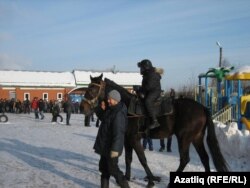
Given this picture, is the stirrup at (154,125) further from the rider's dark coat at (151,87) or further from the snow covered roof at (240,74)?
the snow covered roof at (240,74)

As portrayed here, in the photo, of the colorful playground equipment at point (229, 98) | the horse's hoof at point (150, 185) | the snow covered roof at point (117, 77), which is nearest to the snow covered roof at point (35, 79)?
the snow covered roof at point (117, 77)

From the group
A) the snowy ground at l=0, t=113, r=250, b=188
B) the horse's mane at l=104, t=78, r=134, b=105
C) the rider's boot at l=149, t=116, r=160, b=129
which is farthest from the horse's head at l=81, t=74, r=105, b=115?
the snowy ground at l=0, t=113, r=250, b=188

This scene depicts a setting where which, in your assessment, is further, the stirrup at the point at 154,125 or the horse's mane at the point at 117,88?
the horse's mane at the point at 117,88

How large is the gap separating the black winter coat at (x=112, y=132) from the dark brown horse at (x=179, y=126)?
1.52 meters

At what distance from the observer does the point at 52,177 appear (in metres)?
8.54

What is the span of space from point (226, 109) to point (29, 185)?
1093 centimetres

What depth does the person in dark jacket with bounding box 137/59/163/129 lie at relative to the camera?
7.96m

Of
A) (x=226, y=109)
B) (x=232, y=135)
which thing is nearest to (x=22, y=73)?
(x=226, y=109)

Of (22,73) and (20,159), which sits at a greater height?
(22,73)

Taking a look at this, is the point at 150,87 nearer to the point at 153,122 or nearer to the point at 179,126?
the point at 153,122

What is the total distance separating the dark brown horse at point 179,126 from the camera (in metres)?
7.94

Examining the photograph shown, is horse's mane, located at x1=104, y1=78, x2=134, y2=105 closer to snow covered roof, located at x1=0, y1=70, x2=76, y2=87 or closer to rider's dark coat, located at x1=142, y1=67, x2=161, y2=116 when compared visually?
rider's dark coat, located at x1=142, y1=67, x2=161, y2=116

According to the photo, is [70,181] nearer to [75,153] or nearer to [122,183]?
[122,183]

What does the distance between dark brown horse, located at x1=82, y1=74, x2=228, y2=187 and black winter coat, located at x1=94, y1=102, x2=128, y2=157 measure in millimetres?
1522
